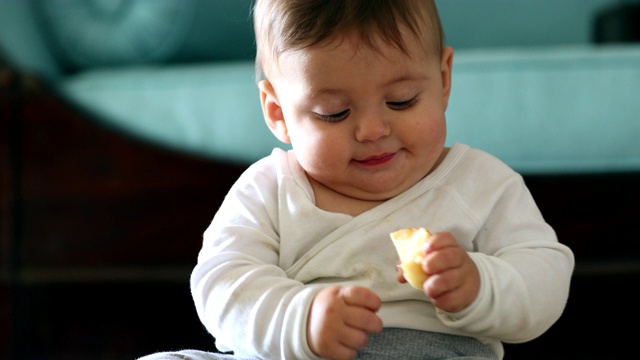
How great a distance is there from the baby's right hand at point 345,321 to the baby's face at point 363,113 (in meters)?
0.15

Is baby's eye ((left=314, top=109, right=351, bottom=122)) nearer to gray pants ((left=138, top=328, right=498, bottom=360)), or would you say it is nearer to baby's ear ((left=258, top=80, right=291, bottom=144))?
baby's ear ((left=258, top=80, right=291, bottom=144))

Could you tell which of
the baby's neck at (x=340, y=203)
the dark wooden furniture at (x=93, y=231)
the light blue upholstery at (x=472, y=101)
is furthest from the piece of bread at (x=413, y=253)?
the dark wooden furniture at (x=93, y=231)

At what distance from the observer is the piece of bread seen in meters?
0.81

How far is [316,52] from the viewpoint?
887 millimetres

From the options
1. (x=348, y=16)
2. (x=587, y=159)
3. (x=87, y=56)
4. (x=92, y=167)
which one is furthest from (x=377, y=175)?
(x=87, y=56)

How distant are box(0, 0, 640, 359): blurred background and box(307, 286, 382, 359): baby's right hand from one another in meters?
0.84

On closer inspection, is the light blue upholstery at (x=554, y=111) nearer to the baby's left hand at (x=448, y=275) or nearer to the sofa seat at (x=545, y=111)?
the sofa seat at (x=545, y=111)

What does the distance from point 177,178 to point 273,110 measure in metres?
0.76

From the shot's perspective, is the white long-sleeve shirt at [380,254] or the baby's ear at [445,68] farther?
the baby's ear at [445,68]


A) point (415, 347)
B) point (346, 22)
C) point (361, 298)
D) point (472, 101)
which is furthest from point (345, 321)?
point (472, 101)

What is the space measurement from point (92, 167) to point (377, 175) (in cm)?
95

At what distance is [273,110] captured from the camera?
100 centimetres

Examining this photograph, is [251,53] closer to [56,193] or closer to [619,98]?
[56,193]

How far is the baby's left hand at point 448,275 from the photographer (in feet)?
2.65
